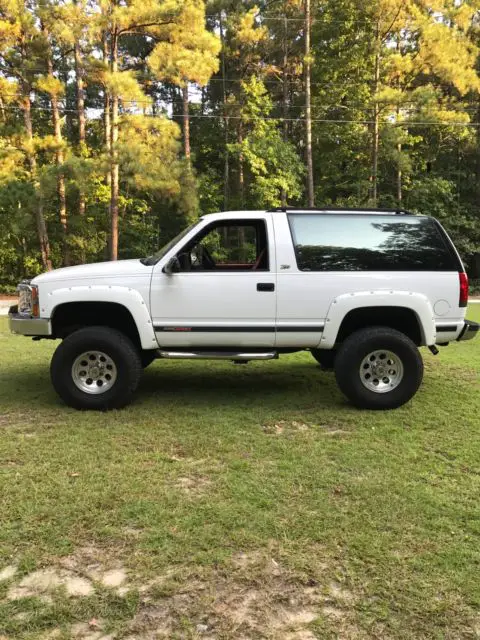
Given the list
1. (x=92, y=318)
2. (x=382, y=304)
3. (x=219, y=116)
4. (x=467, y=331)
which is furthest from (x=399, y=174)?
(x=92, y=318)

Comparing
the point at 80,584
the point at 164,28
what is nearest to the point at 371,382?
the point at 80,584

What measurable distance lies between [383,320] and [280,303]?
1164mm

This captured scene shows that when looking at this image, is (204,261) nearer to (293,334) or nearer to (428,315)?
(293,334)

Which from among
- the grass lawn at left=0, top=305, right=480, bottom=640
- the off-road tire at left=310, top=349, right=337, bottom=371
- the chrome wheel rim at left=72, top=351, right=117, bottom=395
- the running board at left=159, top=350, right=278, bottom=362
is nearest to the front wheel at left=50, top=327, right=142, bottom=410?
the chrome wheel rim at left=72, top=351, right=117, bottom=395

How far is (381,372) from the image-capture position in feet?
17.0

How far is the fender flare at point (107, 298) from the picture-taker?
494 centimetres

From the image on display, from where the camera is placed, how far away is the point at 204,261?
228 inches

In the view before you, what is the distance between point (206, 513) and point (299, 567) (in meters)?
0.71

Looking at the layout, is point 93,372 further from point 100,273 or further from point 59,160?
point 59,160

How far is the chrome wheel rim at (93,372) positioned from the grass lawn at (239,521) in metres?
0.28

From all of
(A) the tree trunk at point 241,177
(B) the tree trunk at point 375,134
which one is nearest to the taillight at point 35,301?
(B) the tree trunk at point 375,134

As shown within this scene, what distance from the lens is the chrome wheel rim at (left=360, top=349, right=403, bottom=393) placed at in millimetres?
5129

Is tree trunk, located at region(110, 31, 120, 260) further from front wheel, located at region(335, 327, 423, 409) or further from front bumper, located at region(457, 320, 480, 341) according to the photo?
front bumper, located at region(457, 320, 480, 341)

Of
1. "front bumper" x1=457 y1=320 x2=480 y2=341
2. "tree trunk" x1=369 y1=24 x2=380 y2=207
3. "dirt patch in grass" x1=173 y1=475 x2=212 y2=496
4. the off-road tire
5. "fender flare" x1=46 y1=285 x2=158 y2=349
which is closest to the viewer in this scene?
"dirt patch in grass" x1=173 y1=475 x2=212 y2=496
